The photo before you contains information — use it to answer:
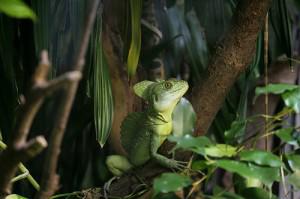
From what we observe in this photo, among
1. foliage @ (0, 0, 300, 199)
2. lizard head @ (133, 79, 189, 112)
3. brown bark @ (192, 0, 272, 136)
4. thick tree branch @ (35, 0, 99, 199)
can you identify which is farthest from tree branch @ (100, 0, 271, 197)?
thick tree branch @ (35, 0, 99, 199)

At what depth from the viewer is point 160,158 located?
1385 mm

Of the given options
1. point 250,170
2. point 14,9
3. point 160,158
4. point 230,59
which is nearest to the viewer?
point 14,9

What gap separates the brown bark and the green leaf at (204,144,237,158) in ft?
1.70

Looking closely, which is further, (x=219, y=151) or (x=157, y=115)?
(x=157, y=115)

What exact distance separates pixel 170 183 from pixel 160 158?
69 centimetres

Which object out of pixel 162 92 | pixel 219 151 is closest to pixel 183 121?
pixel 219 151

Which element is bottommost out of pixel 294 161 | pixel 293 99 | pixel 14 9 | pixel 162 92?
pixel 162 92

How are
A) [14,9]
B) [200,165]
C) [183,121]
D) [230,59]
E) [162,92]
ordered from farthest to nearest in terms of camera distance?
[162,92]
[230,59]
[183,121]
[200,165]
[14,9]

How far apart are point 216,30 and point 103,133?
1110 mm

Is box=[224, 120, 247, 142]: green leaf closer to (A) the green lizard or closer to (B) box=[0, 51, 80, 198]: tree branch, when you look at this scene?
(B) box=[0, 51, 80, 198]: tree branch

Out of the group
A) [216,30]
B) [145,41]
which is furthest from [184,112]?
[216,30]

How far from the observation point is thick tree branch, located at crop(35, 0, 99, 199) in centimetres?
53

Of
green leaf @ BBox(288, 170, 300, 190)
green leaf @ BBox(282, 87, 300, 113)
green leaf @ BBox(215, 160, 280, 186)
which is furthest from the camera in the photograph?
green leaf @ BBox(288, 170, 300, 190)

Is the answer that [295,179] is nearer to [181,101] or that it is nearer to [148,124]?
[181,101]
